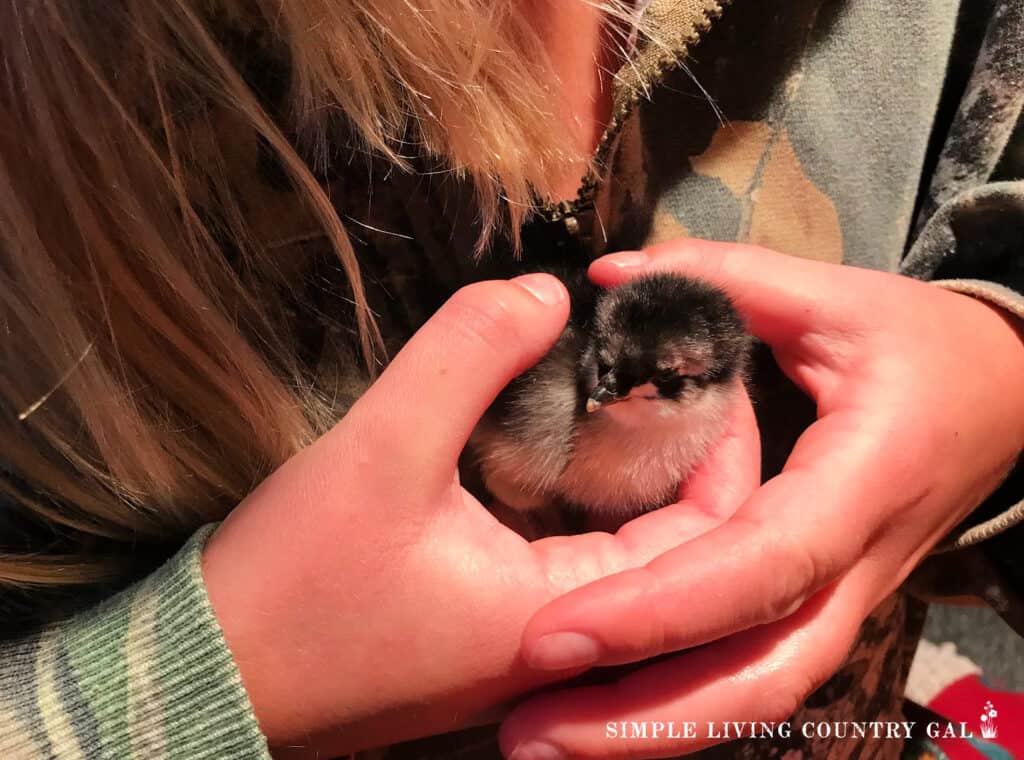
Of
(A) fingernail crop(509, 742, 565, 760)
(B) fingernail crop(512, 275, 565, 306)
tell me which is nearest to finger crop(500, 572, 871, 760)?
(A) fingernail crop(509, 742, 565, 760)

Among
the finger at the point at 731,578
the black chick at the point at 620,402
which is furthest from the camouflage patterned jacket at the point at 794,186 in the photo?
the finger at the point at 731,578

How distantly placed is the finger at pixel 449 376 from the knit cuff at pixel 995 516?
54 cm

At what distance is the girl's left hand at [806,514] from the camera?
59cm

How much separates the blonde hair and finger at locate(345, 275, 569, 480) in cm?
11

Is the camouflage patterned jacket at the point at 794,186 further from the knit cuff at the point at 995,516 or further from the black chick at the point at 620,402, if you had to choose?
the black chick at the point at 620,402

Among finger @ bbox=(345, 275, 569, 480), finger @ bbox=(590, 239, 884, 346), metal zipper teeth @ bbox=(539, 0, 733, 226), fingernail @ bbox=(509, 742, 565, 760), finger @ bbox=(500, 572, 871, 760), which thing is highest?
metal zipper teeth @ bbox=(539, 0, 733, 226)

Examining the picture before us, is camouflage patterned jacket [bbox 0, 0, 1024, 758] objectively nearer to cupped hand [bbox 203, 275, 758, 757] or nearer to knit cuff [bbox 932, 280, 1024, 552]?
knit cuff [bbox 932, 280, 1024, 552]

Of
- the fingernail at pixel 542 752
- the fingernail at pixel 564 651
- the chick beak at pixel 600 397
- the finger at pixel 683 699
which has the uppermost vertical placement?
the chick beak at pixel 600 397

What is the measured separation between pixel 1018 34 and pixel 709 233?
0.40m

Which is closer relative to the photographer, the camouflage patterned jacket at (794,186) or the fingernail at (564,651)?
the fingernail at (564,651)

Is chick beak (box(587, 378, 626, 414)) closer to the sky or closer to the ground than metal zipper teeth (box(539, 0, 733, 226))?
closer to the ground

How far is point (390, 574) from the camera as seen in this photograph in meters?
0.60

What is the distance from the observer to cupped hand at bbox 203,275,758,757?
1.97 ft

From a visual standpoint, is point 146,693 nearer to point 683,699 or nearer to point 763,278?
point 683,699
